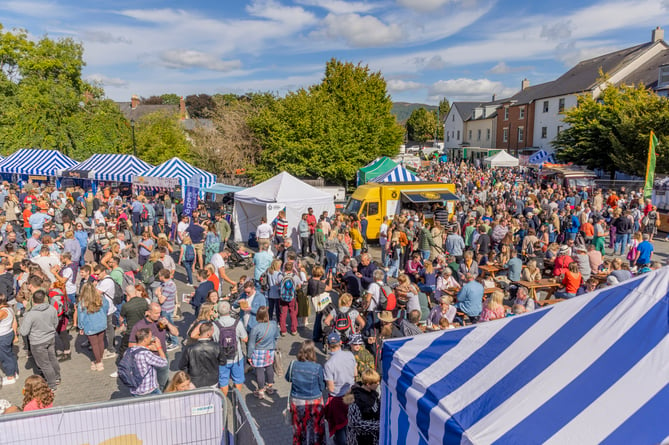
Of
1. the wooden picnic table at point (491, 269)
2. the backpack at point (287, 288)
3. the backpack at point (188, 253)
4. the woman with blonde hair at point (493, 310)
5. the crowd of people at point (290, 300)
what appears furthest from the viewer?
the backpack at point (188, 253)

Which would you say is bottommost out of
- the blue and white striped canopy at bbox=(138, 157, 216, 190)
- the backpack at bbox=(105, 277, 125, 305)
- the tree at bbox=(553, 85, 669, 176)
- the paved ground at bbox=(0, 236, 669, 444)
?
the paved ground at bbox=(0, 236, 669, 444)

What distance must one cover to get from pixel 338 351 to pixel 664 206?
64.6 feet

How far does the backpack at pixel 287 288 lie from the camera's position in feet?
26.6

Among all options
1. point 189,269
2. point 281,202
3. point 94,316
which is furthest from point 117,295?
point 281,202

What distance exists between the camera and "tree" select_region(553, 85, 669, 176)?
23.9m

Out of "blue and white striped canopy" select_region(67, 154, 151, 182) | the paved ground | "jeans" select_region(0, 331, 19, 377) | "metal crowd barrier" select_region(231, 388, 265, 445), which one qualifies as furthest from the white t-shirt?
"blue and white striped canopy" select_region(67, 154, 151, 182)

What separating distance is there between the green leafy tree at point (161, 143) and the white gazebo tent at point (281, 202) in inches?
681

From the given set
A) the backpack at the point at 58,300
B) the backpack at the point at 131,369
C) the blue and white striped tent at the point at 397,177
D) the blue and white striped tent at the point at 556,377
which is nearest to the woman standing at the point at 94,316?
the backpack at the point at 58,300

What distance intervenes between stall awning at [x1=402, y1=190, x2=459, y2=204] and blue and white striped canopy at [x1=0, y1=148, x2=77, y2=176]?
19.5 metres

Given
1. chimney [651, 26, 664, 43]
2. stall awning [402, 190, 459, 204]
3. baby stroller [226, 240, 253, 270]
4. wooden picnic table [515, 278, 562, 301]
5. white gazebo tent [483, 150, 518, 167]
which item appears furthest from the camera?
chimney [651, 26, 664, 43]

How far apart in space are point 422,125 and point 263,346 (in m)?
92.8

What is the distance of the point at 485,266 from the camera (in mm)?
10680

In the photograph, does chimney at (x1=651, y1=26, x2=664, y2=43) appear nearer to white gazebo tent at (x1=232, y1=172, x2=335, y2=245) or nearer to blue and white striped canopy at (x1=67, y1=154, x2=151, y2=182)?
white gazebo tent at (x1=232, y1=172, x2=335, y2=245)

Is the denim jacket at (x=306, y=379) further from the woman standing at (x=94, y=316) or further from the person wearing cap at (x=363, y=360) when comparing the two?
the woman standing at (x=94, y=316)
